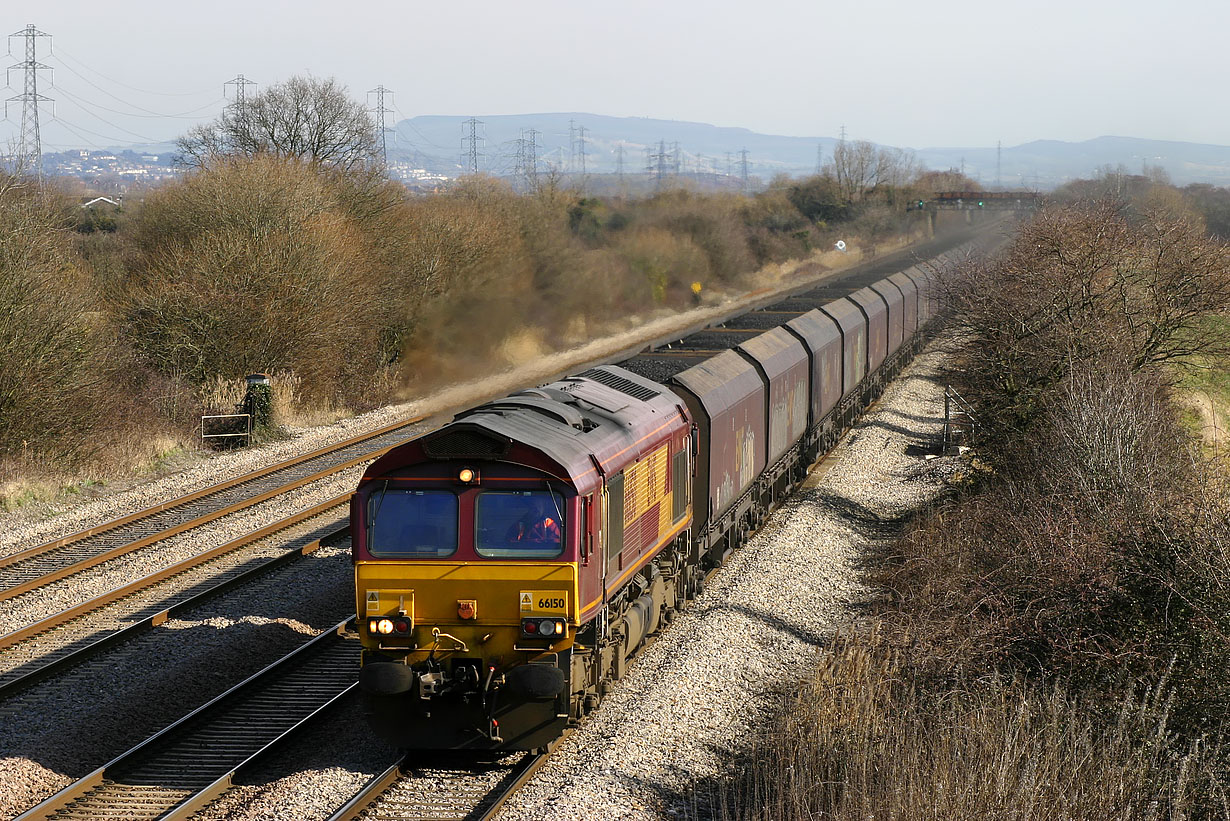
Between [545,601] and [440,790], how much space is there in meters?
1.83

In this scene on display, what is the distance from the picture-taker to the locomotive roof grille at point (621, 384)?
13.6 m

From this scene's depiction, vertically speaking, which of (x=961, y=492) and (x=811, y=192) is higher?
(x=811, y=192)

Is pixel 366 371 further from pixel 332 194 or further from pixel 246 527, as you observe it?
pixel 246 527

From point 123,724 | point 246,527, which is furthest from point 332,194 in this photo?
point 123,724

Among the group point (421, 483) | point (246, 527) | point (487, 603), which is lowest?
point (246, 527)

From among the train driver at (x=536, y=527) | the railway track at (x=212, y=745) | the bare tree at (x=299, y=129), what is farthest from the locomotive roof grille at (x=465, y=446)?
the bare tree at (x=299, y=129)

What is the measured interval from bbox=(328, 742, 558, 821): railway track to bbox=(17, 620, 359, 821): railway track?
135 cm

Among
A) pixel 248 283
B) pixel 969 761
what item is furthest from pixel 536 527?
pixel 248 283

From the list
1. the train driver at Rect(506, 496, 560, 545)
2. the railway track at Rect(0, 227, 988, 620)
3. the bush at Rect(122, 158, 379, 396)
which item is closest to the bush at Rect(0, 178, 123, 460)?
the railway track at Rect(0, 227, 988, 620)

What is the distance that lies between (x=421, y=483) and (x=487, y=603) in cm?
118

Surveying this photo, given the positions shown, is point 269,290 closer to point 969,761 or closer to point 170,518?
point 170,518

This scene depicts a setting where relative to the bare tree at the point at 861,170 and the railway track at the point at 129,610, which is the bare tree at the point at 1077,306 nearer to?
the railway track at the point at 129,610

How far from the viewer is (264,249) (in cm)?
3098

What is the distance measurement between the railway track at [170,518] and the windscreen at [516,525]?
9.04m
